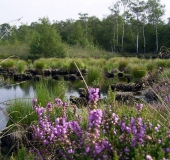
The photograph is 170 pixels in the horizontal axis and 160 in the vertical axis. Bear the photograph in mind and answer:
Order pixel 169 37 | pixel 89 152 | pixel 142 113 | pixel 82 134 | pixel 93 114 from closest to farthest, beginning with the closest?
pixel 93 114 → pixel 89 152 → pixel 82 134 → pixel 142 113 → pixel 169 37

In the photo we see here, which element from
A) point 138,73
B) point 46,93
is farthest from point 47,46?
point 46,93

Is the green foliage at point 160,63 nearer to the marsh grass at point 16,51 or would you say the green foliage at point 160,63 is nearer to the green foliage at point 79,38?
the marsh grass at point 16,51

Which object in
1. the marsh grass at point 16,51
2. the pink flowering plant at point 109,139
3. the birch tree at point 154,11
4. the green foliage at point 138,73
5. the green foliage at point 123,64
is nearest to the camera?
the pink flowering plant at point 109,139

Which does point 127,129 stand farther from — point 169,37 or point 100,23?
point 100,23

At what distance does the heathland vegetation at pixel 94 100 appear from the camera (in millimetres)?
2418

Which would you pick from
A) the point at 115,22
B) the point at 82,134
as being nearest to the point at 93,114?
the point at 82,134

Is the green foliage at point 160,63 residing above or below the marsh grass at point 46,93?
below

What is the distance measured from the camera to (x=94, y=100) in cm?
234

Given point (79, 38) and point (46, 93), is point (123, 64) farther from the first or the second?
point (79, 38)

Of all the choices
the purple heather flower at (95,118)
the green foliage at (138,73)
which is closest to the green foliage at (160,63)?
the green foliage at (138,73)

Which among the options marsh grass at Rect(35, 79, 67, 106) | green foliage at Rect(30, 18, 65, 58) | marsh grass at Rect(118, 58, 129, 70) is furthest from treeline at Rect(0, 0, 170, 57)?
marsh grass at Rect(35, 79, 67, 106)

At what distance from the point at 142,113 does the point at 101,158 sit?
0.78 m

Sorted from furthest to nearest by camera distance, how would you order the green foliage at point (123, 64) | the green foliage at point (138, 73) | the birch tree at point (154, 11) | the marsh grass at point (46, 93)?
the birch tree at point (154, 11), the green foliage at point (123, 64), the green foliage at point (138, 73), the marsh grass at point (46, 93)

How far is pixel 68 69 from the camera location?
24.8m
